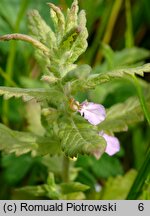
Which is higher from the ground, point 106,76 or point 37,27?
A: point 37,27

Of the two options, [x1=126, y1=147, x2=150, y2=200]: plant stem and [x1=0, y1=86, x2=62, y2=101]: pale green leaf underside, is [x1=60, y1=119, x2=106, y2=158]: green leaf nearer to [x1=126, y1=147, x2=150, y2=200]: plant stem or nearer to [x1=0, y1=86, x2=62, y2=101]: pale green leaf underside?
[x1=0, y1=86, x2=62, y2=101]: pale green leaf underside

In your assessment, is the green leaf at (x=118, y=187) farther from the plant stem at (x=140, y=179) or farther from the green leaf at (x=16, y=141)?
the green leaf at (x=16, y=141)

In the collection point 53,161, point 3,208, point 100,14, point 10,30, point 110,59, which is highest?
point 100,14

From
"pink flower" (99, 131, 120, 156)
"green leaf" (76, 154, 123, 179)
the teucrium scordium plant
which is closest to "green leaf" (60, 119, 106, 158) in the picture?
the teucrium scordium plant

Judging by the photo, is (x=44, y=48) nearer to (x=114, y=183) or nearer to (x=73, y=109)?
(x=73, y=109)

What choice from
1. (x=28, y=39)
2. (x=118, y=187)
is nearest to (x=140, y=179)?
(x=118, y=187)

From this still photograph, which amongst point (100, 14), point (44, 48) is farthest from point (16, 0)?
point (44, 48)

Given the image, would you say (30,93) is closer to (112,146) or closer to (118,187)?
(112,146)
